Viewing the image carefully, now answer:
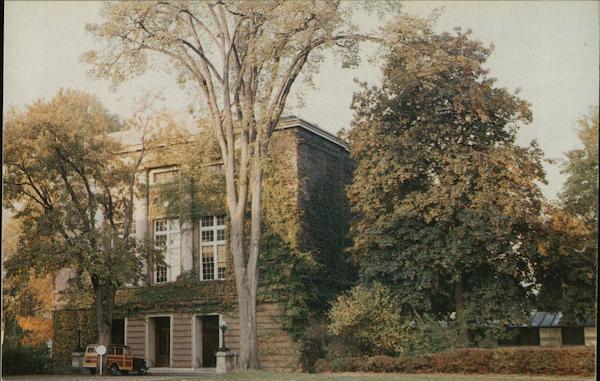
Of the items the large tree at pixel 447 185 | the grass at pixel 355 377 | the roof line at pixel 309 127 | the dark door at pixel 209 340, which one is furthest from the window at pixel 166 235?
the large tree at pixel 447 185

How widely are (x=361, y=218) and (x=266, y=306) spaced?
2578 millimetres

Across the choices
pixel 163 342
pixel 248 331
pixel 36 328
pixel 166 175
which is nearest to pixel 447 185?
pixel 248 331

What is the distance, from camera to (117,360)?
14.7 meters

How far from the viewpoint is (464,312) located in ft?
44.4

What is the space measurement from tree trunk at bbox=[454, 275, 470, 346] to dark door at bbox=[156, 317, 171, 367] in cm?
Answer: 549

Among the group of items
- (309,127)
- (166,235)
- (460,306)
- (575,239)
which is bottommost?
(460,306)

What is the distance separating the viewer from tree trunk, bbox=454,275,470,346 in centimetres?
1345

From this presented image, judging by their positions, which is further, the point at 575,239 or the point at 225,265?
the point at 225,265

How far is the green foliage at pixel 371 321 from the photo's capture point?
→ 44.4ft

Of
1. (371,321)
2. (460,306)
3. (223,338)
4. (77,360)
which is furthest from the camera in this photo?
(77,360)

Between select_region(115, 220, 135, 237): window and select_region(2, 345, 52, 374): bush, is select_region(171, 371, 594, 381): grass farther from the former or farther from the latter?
select_region(115, 220, 135, 237): window

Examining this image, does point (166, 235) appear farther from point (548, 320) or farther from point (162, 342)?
point (548, 320)

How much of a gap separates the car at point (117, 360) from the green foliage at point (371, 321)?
3.67 m

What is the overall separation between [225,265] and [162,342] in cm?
198
